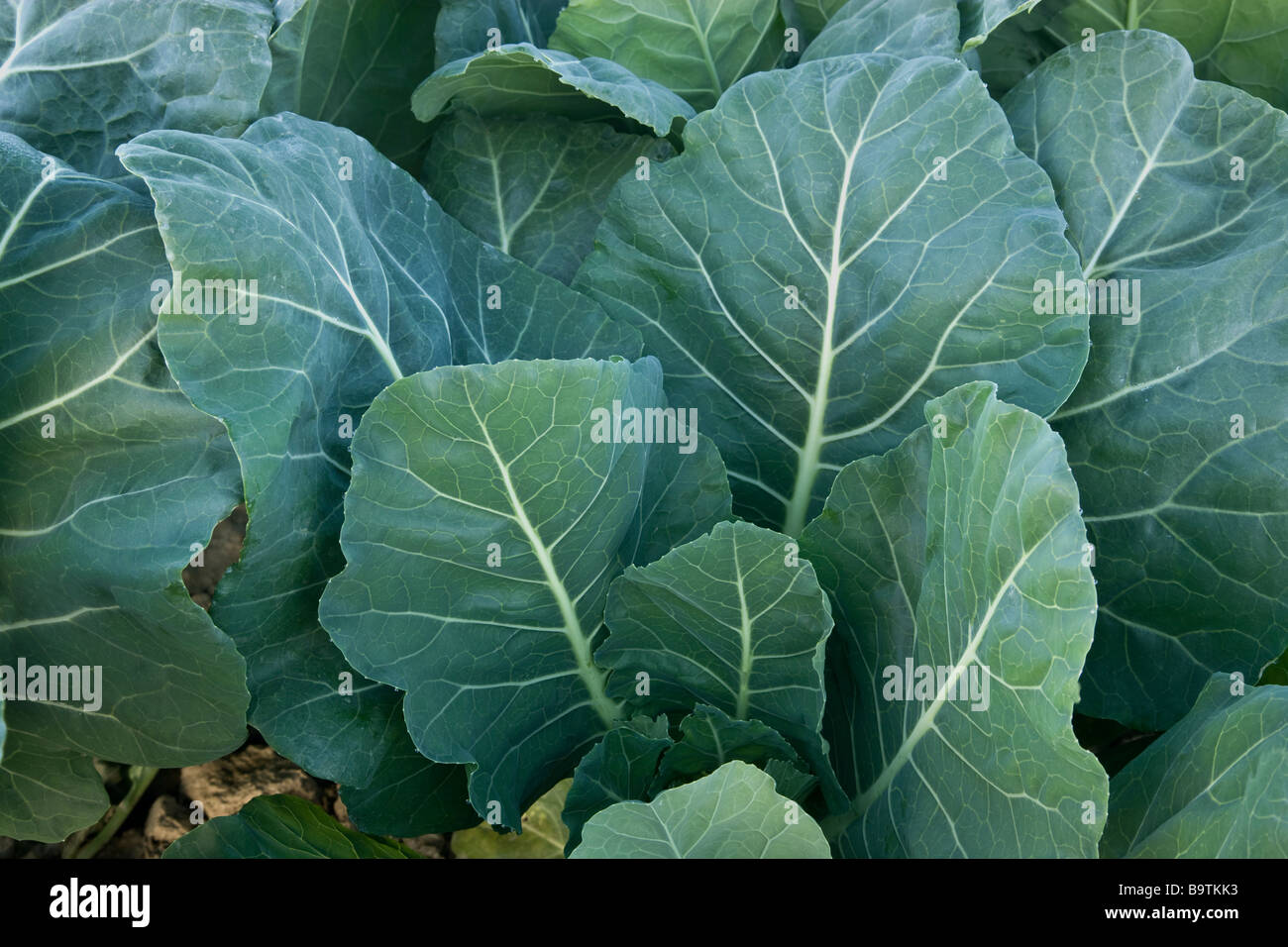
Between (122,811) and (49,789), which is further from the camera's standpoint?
(122,811)

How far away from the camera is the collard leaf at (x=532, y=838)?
1.64 metres

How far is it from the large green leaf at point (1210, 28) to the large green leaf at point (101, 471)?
4.34 feet

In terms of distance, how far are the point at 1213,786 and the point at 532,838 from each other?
3.02 feet

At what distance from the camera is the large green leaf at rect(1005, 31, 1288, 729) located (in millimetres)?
1419

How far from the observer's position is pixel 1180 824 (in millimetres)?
1146

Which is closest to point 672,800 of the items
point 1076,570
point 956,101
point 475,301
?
point 1076,570

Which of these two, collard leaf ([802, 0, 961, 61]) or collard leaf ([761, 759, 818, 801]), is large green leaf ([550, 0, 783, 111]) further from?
collard leaf ([761, 759, 818, 801])

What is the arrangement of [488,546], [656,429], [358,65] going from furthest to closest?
[358,65] < [656,429] < [488,546]

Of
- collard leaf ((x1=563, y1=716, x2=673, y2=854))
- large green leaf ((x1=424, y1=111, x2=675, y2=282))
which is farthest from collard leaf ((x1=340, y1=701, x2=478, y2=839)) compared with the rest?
large green leaf ((x1=424, y1=111, x2=675, y2=282))

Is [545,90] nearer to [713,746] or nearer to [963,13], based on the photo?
[963,13]

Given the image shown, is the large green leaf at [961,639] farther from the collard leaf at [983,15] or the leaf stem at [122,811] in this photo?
the leaf stem at [122,811]

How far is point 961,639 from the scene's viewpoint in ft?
3.70

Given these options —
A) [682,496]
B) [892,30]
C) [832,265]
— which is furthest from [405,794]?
[892,30]
